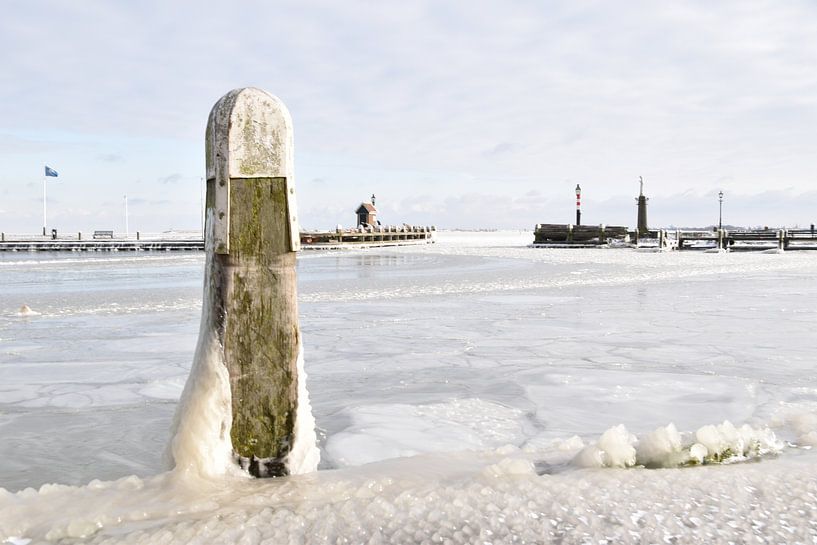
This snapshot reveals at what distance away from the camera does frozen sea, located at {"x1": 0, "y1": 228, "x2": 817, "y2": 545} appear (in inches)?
90.0

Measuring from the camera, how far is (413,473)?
2812 mm

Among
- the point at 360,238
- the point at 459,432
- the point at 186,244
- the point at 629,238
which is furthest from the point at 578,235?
the point at 459,432

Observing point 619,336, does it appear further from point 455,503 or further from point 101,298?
point 101,298

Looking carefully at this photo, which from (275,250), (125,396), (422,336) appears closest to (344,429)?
(275,250)

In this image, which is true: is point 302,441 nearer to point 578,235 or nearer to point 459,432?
point 459,432

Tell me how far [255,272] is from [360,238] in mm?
42146

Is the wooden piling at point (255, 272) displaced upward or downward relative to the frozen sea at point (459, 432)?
upward

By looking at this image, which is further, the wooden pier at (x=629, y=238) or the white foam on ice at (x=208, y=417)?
the wooden pier at (x=629, y=238)

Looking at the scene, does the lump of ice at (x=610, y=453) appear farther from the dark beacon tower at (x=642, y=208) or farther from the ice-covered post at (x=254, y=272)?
the dark beacon tower at (x=642, y=208)

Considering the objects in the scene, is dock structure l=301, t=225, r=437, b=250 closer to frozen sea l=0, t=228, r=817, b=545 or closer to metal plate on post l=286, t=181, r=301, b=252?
frozen sea l=0, t=228, r=817, b=545

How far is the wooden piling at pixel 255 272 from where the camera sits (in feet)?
9.38

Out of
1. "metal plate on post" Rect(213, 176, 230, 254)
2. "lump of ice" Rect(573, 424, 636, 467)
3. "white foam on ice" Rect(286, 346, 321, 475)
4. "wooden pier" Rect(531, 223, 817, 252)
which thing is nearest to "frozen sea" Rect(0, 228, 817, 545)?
"lump of ice" Rect(573, 424, 636, 467)

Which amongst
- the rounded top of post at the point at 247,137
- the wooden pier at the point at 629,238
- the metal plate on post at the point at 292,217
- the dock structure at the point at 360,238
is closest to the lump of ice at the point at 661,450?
the metal plate on post at the point at 292,217

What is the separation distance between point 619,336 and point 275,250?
5.28m
